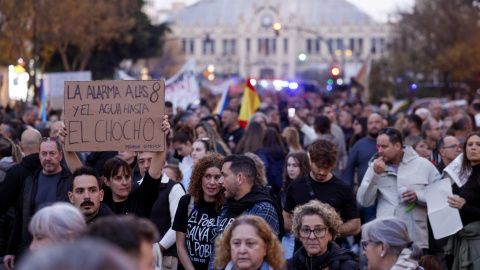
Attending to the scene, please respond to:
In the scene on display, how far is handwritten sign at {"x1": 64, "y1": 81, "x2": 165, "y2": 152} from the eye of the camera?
248 inches

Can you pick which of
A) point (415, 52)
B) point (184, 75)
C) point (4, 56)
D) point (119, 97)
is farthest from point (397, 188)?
point (415, 52)

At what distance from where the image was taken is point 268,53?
133125 mm

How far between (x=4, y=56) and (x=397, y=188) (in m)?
30.0

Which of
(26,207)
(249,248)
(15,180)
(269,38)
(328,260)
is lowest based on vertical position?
(328,260)

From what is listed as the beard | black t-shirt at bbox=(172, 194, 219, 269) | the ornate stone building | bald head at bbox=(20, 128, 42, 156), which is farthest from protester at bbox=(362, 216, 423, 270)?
the ornate stone building

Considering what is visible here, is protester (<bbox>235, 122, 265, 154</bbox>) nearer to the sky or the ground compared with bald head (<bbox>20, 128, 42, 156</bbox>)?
nearer to the sky

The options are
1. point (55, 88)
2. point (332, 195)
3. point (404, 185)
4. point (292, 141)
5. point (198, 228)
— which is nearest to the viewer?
point (198, 228)

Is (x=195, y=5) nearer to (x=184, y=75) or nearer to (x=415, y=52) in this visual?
(x=415, y=52)

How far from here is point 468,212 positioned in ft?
23.9

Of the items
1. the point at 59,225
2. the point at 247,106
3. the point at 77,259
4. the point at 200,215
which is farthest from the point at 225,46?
the point at 77,259

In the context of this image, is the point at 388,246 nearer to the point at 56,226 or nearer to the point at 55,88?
the point at 56,226

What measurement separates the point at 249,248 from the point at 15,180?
3.06 m

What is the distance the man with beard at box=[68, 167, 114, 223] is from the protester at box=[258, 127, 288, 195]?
4.52m

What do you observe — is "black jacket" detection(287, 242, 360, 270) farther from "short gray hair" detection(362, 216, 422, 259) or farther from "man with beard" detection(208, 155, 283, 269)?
"short gray hair" detection(362, 216, 422, 259)
